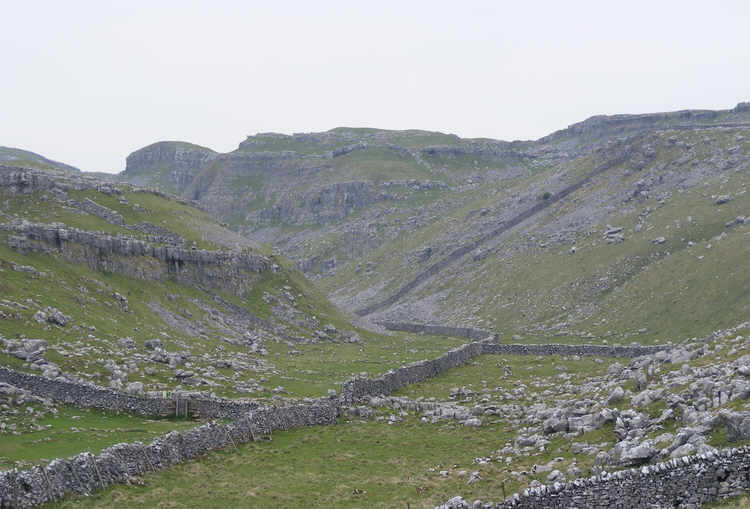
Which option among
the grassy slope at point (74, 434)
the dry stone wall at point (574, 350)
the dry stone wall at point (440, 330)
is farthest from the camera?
the dry stone wall at point (440, 330)

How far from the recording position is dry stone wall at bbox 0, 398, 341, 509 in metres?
28.3

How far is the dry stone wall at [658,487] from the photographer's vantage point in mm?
23297

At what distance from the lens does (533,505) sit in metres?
25.6

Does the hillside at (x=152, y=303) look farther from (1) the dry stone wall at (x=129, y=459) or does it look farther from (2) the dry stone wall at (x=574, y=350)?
(1) the dry stone wall at (x=129, y=459)

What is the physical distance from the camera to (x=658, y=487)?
24.1m

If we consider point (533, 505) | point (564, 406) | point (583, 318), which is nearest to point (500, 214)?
point (583, 318)

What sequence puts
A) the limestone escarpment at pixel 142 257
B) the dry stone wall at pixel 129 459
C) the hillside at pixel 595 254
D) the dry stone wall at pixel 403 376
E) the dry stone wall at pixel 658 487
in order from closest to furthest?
1. the dry stone wall at pixel 658 487
2. the dry stone wall at pixel 129 459
3. the dry stone wall at pixel 403 376
4. the limestone escarpment at pixel 142 257
5. the hillside at pixel 595 254

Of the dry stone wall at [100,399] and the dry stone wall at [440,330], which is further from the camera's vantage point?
the dry stone wall at [440,330]

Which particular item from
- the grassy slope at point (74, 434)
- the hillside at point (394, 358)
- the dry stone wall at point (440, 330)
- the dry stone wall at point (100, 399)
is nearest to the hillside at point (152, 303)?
the hillside at point (394, 358)

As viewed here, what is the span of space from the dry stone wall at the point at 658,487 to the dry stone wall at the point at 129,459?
17.8m

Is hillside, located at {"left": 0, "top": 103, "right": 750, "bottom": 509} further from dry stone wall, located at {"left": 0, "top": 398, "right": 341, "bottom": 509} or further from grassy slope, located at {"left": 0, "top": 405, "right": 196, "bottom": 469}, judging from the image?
grassy slope, located at {"left": 0, "top": 405, "right": 196, "bottom": 469}

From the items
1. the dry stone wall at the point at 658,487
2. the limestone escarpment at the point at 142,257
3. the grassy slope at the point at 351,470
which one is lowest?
the grassy slope at the point at 351,470

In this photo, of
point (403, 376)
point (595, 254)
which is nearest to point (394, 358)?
point (403, 376)

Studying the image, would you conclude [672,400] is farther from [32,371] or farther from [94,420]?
[32,371]
